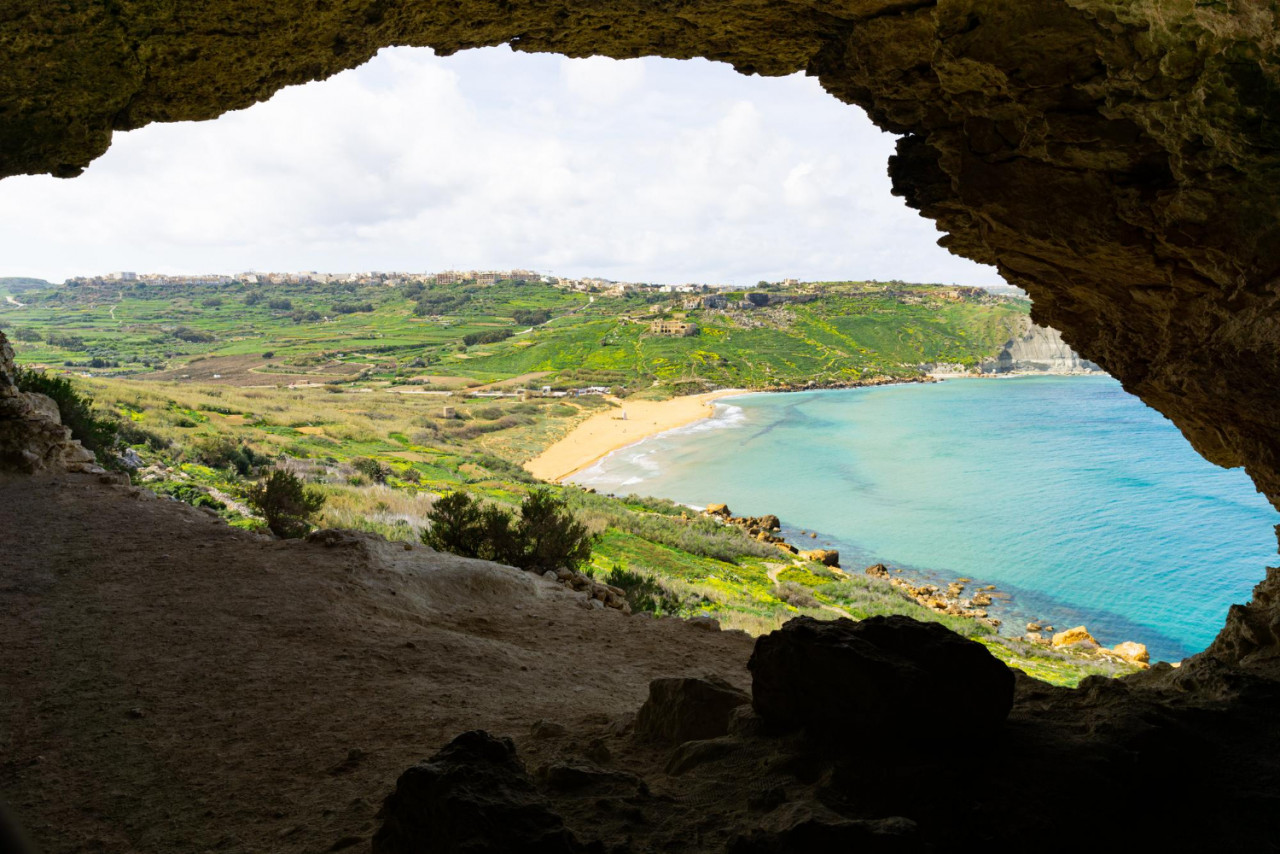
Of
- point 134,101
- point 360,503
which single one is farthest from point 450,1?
point 360,503

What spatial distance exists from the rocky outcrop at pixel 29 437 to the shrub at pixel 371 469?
1031cm

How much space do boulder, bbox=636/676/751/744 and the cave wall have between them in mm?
3553

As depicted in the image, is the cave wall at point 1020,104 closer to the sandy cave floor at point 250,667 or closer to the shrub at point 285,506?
the sandy cave floor at point 250,667

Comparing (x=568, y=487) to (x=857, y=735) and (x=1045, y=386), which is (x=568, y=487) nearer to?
(x=857, y=735)

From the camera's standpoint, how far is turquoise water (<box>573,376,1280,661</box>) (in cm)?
2125

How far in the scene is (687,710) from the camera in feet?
13.3

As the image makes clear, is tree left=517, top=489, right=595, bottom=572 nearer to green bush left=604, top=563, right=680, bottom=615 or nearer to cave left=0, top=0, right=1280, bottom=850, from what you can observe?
green bush left=604, top=563, right=680, bottom=615

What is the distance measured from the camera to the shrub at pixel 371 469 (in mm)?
21172

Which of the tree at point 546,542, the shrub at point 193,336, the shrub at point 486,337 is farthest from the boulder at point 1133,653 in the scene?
the shrub at point 193,336

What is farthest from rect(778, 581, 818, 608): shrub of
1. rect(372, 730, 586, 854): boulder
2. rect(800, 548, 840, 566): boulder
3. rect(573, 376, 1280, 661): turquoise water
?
rect(372, 730, 586, 854): boulder

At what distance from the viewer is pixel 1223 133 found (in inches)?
154

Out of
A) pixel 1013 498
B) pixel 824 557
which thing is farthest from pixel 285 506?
pixel 1013 498

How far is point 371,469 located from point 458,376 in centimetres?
4801

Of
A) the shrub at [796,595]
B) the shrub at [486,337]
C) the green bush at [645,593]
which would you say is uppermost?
the shrub at [486,337]
